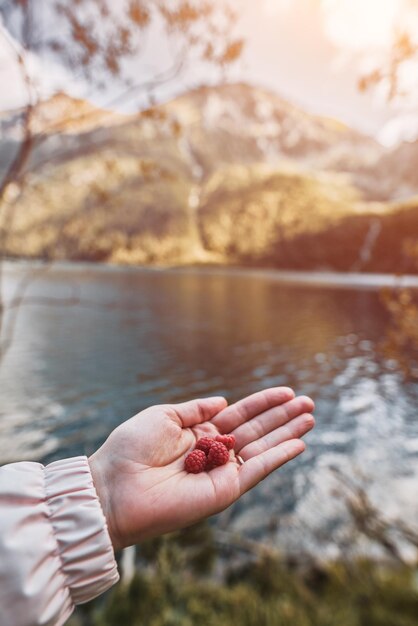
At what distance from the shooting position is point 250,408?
466cm

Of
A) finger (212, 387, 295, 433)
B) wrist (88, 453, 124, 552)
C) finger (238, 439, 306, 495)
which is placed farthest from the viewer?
finger (212, 387, 295, 433)

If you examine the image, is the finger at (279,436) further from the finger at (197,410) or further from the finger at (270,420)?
the finger at (197,410)

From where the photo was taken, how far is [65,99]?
6.89m

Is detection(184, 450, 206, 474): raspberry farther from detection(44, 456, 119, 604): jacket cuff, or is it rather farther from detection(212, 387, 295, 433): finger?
detection(44, 456, 119, 604): jacket cuff

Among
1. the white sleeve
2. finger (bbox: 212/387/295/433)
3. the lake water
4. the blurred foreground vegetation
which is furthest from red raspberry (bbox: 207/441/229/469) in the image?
the lake water

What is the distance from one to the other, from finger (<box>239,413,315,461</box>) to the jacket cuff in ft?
6.76

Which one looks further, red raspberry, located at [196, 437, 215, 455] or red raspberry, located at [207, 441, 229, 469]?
red raspberry, located at [196, 437, 215, 455]

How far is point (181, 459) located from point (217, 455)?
1.49 feet

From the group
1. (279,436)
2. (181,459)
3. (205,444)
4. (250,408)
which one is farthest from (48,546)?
(250,408)

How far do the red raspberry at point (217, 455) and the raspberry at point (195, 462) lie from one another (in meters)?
0.08

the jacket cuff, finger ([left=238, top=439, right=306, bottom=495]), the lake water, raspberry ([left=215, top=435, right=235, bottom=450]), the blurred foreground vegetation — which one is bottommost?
the lake water

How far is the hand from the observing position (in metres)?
3.02

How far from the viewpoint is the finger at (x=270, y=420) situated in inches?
176

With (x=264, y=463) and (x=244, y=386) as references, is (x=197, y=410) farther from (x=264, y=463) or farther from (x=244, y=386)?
(x=244, y=386)
